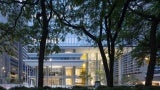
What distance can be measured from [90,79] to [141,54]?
67.4 meters

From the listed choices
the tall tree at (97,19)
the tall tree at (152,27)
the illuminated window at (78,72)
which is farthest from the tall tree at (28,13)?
the illuminated window at (78,72)

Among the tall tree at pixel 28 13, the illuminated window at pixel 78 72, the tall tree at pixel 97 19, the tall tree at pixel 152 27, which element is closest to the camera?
the tall tree at pixel 97 19

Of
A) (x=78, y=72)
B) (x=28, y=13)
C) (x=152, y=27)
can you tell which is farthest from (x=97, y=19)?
(x=78, y=72)

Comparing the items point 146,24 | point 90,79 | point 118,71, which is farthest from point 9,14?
point 118,71

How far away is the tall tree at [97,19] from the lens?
20.4 meters

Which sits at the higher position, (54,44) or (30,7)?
(30,7)

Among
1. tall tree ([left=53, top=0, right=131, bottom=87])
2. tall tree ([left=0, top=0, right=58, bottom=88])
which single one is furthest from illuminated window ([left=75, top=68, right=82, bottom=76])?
tall tree ([left=0, top=0, right=58, bottom=88])

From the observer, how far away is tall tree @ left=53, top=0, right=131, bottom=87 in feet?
66.9

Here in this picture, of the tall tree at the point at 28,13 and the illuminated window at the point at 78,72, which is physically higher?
the tall tree at the point at 28,13

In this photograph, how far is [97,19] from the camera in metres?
22.9

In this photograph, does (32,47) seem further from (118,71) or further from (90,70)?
(118,71)

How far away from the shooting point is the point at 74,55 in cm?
10612

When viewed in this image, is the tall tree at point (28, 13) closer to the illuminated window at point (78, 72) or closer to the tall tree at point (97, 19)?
the tall tree at point (97, 19)

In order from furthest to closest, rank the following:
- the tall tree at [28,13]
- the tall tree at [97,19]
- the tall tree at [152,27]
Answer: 1. the tall tree at [28,13]
2. the tall tree at [152,27]
3. the tall tree at [97,19]
